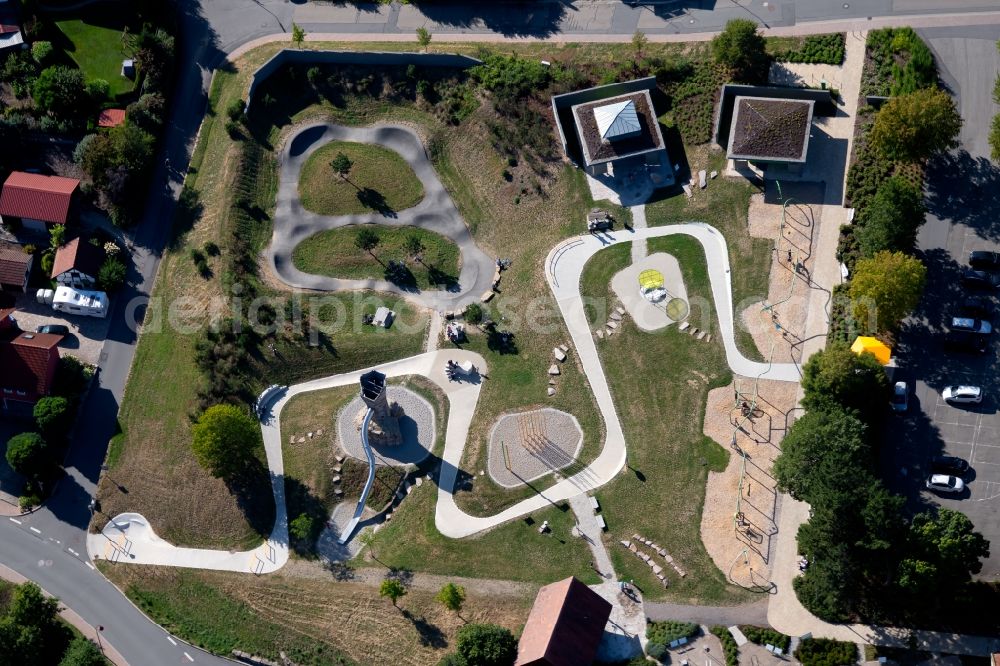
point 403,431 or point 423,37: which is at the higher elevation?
point 423,37

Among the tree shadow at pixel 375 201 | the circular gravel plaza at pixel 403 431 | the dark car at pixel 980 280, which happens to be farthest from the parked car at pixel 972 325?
the tree shadow at pixel 375 201

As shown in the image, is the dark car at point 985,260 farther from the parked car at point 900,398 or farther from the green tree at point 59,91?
the green tree at point 59,91

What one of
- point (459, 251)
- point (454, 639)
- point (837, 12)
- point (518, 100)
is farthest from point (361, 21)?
point (454, 639)

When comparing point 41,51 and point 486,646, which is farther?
point 41,51

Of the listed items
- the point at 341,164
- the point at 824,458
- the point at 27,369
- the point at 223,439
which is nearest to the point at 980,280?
the point at 824,458

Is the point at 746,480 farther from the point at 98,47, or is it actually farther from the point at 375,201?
the point at 98,47

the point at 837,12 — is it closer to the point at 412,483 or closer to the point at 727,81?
the point at 727,81

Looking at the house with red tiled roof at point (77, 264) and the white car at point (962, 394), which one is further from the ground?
the house with red tiled roof at point (77, 264)

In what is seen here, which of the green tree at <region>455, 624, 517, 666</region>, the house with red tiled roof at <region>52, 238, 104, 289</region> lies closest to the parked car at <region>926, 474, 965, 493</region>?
the green tree at <region>455, 624, 517, 666</region>
